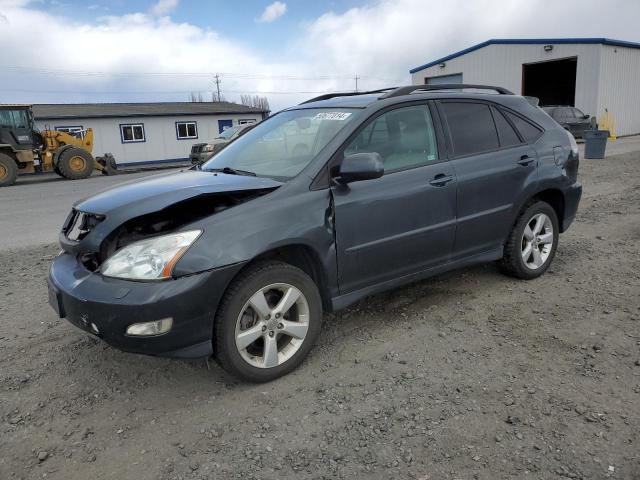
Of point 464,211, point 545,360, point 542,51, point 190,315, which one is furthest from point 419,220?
point 542,51

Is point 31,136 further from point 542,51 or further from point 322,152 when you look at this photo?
point 542,51

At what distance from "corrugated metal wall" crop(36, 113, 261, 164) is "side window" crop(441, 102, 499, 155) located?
2683 centimetres

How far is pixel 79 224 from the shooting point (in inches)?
129

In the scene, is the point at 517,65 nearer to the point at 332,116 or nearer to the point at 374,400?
the point at 332,116

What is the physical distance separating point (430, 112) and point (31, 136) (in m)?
19.6

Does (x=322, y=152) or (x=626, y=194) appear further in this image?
(x=626, y=194)

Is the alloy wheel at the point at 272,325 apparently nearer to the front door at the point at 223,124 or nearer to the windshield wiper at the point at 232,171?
the windshield wiper at the point at 232,171

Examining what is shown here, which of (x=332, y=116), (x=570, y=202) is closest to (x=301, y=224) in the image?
(x=332, y=116)

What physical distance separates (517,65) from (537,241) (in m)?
27.0

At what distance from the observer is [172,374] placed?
3.31 m

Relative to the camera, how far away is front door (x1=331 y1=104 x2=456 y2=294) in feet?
11.1

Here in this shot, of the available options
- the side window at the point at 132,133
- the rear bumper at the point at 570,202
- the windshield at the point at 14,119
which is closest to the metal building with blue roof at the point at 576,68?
the side window at the point at 132,133

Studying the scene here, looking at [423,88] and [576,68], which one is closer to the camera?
[423,88]

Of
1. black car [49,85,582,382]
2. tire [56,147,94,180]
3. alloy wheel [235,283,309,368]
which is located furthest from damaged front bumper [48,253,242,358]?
tire [56,147,94,180]
